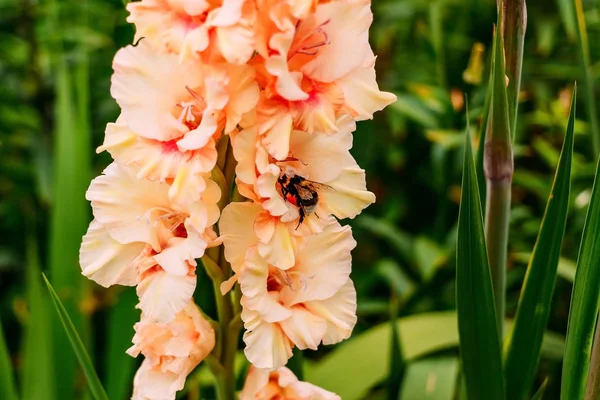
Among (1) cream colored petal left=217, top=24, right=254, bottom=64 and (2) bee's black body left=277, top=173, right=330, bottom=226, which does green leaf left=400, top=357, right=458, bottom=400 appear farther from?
(1) cream colored petal left=217, top=24, right=254, bottom=64

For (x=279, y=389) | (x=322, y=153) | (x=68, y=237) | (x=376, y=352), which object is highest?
(x=322, y=153)

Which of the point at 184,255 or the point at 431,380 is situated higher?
the point at 184,255

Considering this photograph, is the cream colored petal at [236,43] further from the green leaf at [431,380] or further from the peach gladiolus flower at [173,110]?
the green leaf at [431,380]

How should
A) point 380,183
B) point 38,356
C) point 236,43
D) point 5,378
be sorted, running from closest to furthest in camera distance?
1. point 236,43
2. point 5,378
3. point 38,356
4. point 380,183

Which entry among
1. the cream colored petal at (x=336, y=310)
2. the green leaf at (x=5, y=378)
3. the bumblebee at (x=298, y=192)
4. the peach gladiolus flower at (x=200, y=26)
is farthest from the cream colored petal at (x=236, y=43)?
the green leaf at (x=5, y=378)

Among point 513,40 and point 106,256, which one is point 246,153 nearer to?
point 106,256

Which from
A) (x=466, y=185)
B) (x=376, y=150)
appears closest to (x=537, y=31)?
(x=376, y=150)

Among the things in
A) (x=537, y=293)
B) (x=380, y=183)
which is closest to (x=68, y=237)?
(x=537, y=293)

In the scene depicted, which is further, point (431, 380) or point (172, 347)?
point (431, 380)
